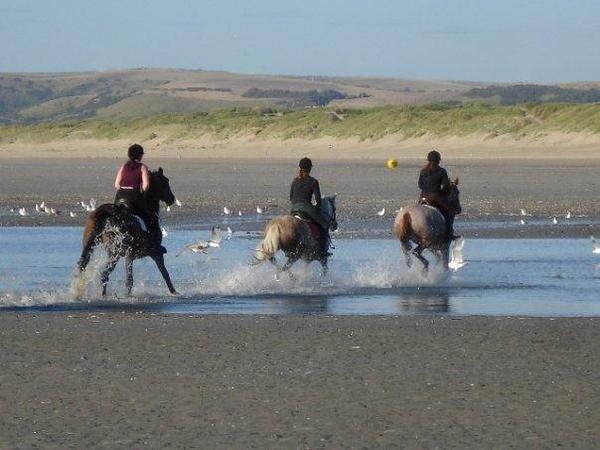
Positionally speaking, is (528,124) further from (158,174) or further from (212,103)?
(212,103)

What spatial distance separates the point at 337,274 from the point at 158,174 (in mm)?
3208

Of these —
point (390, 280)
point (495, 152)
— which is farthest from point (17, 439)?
point (495, 152)

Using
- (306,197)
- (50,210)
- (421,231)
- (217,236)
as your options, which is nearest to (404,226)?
(421,231)

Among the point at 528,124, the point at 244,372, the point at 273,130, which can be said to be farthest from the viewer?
the point at 273,130

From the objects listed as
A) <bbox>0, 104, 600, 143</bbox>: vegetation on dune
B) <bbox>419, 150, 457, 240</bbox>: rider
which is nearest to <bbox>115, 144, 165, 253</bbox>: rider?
<bbox>419, 150, 457, 240</bbox>: rider

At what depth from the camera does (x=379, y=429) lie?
316 inches

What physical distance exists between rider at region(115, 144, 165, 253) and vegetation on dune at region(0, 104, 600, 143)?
44.5 m

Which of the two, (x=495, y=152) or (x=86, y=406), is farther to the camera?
(x=495, y=152)

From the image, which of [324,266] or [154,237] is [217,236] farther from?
[154,237]

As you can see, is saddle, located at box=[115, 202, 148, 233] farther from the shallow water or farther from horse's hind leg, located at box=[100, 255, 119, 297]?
the shallow water

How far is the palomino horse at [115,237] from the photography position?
14375mm

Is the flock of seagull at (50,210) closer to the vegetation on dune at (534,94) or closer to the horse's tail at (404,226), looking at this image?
the horse's tail at (404,226)

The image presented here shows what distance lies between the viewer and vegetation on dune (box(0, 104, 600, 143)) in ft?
204

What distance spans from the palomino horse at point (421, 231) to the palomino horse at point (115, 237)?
3.23m
